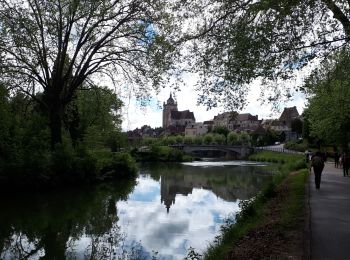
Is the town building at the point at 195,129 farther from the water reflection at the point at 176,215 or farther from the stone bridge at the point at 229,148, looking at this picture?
the water reflection at the point at 176,215

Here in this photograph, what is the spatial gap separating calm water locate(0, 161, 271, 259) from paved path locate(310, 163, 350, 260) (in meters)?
3.62

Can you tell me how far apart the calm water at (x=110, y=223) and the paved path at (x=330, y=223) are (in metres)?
3.62

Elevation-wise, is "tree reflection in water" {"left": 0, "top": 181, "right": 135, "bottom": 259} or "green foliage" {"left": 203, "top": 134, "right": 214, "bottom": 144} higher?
"green foliage" {"left": 203, "top": 134, "right": 214, "bottom": 144}

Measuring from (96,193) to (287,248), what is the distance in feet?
64.4

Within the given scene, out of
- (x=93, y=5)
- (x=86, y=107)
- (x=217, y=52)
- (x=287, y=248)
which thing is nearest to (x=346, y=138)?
(x=86, y=107)

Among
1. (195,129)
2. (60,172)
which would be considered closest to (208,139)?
(195,129)

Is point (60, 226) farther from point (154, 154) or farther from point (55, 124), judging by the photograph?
point (154, 154)

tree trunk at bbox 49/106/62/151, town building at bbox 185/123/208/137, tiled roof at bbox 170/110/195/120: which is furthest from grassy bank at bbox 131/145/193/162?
tiled roof at bbox 170/110/195/120

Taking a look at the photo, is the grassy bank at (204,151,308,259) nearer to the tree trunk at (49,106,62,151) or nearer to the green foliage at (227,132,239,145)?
the tree trunk at (49,106,62,151)

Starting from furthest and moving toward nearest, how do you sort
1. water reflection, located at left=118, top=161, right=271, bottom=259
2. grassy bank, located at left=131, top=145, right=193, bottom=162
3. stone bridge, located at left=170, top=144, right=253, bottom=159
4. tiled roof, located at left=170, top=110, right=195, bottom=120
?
tiled roof, located at left=170, top=110, right=195, bottom=120 → stone bridge, located at left=170, top=144, right=253, bottom=159 → grassy bank, located at left=131, top=145, right=193, bottom=162 → water reflection, located at left=118, top=161, right=271, bottom=259

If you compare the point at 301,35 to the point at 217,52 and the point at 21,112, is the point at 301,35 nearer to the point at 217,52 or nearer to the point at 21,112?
the point at 217,52

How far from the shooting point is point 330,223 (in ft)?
41.3

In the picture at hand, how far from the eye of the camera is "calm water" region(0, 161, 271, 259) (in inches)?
539

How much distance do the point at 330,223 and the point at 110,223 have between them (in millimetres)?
8998
